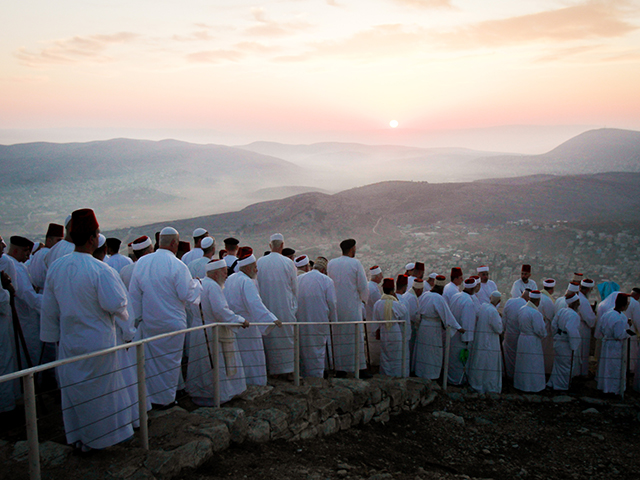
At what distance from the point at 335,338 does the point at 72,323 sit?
14.0 feet

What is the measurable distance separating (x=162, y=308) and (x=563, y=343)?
6.73 meters

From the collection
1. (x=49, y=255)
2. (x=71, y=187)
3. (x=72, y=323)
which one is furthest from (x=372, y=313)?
(x=71, y=187)

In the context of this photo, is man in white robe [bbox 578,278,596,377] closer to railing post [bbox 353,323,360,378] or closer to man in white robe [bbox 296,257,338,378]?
railing post [bbox 353,323,360,378]

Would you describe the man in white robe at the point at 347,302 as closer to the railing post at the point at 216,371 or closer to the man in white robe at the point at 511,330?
the railing post at the point at 216,371

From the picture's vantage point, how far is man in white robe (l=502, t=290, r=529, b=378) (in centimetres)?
845

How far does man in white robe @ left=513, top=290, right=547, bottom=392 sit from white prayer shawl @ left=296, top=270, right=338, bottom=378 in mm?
3408

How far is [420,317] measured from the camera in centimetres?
805

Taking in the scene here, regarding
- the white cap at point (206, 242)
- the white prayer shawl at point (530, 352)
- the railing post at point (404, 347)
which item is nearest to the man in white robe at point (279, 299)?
the white cap at point (206, 242)

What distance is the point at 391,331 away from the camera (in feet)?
25.7

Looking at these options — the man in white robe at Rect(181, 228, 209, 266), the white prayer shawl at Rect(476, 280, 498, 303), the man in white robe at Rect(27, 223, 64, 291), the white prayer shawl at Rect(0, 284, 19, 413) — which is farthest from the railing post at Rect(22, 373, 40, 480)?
the white prayer shawl at Rect(476, 280, 498, 303)

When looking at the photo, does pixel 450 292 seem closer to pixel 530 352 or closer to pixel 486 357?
pixel 486 357

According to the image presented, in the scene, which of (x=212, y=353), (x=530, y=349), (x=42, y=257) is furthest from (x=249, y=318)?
(x=530, y=349)

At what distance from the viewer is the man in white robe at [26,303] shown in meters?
5.34

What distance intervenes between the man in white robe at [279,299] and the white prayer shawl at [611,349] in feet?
17.2
